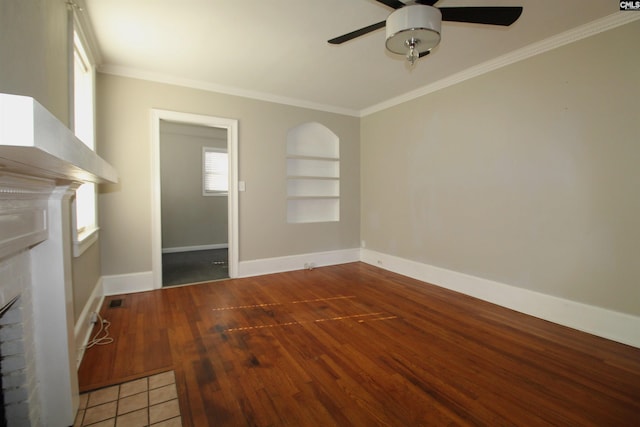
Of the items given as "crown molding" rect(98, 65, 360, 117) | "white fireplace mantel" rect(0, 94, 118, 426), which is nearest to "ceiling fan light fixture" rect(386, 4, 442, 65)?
"white fireplace mantel" rect(0, 94, 118, 426)

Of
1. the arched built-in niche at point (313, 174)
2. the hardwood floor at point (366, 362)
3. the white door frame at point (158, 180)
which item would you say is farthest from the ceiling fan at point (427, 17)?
the arched built-in niche at point (313, 174)

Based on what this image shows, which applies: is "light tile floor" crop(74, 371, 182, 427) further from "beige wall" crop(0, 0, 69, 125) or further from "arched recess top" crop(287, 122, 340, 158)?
"arched recess top" crop(287, 122, 340, 158)

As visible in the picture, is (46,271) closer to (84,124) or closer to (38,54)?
(38,54)

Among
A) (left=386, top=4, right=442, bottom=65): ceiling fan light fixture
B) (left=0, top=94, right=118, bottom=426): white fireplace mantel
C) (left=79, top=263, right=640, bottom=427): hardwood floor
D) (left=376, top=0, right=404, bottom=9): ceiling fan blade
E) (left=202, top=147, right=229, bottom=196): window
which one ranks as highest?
(left=376, top=0, right=404, bottom=9): ceiling fan blade

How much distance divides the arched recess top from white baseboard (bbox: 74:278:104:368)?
296cm

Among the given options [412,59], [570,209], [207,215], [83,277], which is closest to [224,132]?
[207,215]

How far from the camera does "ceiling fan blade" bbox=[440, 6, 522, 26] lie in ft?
5.38

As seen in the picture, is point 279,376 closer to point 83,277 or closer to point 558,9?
point 83,277

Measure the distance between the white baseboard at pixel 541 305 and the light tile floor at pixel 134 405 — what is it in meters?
3.05

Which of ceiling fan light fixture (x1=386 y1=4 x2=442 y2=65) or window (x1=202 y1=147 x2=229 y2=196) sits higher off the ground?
ceiling fan light fixture (x1=386 y1=4 x2=442 y2=65)

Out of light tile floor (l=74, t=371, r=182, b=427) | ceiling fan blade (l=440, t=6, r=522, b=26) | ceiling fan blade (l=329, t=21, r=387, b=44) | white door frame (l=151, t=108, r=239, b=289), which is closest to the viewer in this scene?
light tile floor (l=74, t=371, r=182, b=427)

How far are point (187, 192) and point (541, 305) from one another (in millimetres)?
6023

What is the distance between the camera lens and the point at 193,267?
461 cm

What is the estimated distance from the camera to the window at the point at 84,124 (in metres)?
2.46
